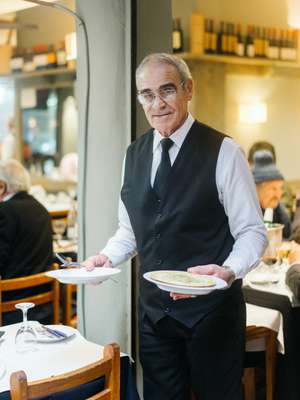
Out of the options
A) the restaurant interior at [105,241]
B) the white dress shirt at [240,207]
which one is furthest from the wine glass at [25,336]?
the white dress shirt at [240,207]

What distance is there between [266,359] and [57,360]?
1241mm

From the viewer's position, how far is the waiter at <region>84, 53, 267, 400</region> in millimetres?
2135

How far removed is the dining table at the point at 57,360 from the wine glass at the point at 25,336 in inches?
0.5

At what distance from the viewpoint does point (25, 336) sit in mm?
2293

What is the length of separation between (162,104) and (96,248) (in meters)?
1.08

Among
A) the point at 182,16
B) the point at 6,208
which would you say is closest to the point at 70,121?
the point at 182,16

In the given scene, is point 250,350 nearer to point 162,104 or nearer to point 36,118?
point 162,104

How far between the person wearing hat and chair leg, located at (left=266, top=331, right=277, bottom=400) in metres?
1.71

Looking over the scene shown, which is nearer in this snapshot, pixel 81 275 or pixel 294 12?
pixel 81 275

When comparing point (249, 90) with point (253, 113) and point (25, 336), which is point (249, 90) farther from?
point (25, 336)

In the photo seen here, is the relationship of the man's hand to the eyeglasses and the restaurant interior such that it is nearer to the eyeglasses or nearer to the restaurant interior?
the restaurant interior

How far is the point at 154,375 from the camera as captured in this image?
231cm

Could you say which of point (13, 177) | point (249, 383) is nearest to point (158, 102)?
point (249, 383)

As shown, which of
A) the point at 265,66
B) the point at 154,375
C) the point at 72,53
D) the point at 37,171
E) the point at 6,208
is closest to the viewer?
the point at 154,375
